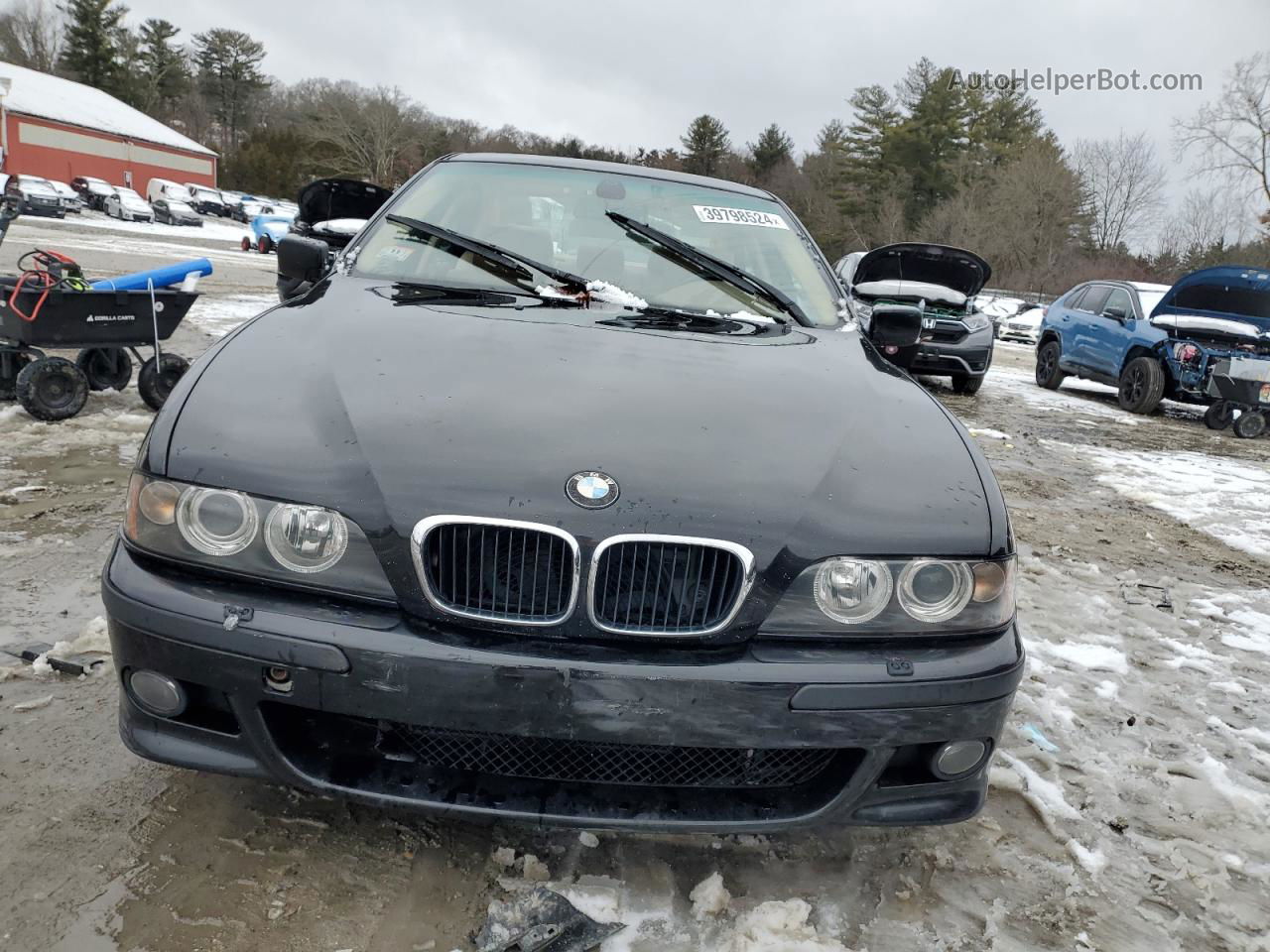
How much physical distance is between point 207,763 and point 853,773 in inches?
48.7

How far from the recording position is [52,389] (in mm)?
5285

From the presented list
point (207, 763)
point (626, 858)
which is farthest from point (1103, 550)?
point (207, 763)

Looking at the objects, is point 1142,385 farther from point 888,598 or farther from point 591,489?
point 591,489

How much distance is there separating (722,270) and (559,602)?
168 cm

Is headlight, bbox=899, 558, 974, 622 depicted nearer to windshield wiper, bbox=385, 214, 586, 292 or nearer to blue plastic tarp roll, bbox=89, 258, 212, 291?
windshield wiper, bbox=385, 214, 586, 292

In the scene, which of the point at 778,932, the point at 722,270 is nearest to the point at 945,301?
the point at 722,270

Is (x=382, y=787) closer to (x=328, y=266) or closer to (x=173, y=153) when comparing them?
(x=328, y=266)

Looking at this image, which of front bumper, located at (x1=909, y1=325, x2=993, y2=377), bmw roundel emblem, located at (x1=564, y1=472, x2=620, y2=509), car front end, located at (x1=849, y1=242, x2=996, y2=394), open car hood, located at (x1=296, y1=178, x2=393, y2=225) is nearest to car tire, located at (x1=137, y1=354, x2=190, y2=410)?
open car hood, located at (x1=296, y1=178, x2=393, y2=225)

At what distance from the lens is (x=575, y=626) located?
1656 mm

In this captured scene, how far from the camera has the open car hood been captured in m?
7.82

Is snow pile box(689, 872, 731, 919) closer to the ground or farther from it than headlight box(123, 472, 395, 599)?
closer to the ground

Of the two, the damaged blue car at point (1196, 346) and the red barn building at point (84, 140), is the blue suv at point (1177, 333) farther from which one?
the red barn building at point (84, 140)

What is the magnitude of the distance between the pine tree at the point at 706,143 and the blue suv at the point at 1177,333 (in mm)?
56359

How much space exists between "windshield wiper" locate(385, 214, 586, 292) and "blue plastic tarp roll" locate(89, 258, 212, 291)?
10.8 feet
